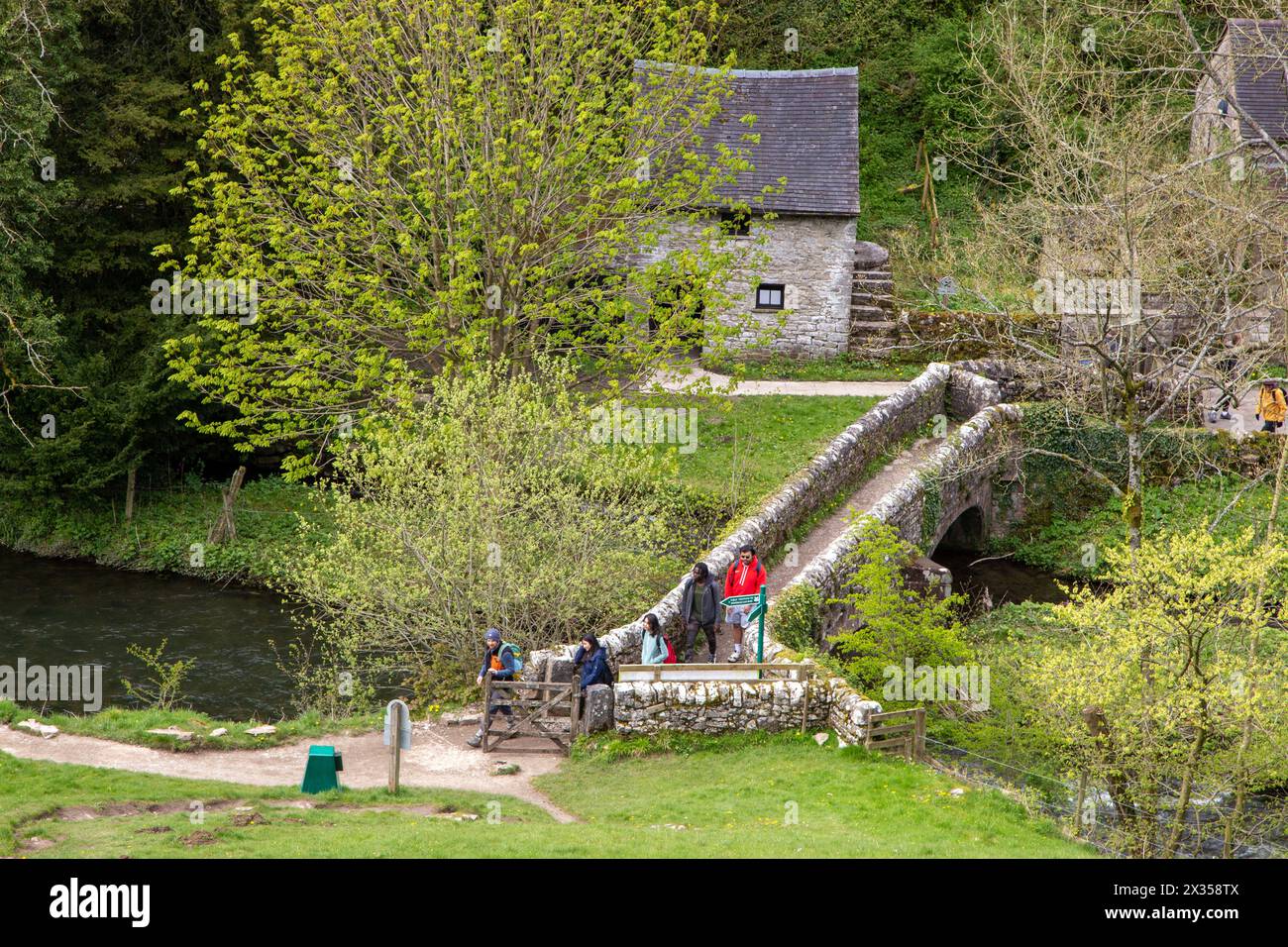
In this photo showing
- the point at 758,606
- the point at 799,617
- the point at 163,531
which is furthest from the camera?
the point at 163,531

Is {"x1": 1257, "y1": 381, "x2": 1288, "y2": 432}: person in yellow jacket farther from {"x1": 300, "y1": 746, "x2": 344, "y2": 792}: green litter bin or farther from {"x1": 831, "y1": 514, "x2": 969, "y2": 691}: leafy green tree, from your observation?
{"x1": 300, "y1": 746, "x2": 344, "y2": 792}: green litter bin

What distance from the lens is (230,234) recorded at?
28.1 meters

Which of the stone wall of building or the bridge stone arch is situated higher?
the stone wall of building

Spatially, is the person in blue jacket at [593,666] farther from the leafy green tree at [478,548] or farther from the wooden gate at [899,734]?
the wooden gate at [899,734]

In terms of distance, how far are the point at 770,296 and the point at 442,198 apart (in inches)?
465

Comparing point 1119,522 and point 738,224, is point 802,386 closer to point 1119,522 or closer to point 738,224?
point 738,224

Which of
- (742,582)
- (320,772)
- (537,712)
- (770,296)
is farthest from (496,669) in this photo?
(770,296)

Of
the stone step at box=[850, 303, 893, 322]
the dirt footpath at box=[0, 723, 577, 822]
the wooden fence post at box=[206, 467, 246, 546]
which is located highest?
the stone step at box=[850, 303, 893, 322]

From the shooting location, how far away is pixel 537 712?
62.6ft

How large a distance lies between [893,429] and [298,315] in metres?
13.3

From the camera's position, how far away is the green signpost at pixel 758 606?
1980 centimetres

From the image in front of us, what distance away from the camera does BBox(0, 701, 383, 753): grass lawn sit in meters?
19.1

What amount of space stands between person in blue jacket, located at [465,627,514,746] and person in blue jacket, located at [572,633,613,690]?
3.69ft

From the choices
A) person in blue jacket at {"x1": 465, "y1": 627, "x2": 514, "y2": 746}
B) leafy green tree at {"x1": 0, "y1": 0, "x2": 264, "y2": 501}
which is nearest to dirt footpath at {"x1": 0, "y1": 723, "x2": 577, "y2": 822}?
person in blue jacket at {"x1": 465, "y1": 627, "x2": 514, "y2": 746}
